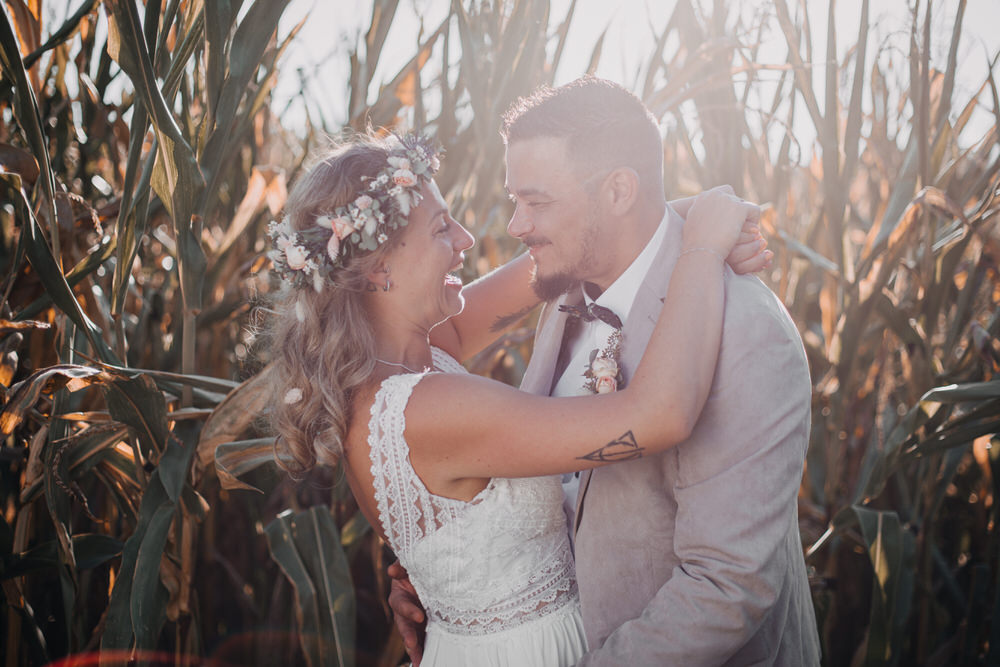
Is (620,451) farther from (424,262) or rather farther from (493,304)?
(493,304)

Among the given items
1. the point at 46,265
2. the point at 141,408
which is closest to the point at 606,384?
the point at 141,408

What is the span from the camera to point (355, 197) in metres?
1.73

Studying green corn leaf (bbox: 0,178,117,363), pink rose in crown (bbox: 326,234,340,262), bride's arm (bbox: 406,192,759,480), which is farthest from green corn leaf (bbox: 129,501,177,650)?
pink rose in crown (bbox: 326,234,340,262)

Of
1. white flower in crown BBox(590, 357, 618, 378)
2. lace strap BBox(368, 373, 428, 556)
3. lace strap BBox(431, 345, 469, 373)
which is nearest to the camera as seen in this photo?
white flower in crown BBox(590, 357, 618, 378)

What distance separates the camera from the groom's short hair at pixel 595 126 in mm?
1644

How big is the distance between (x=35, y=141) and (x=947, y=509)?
129 inches

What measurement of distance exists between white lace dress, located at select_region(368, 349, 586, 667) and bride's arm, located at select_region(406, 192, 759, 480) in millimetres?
93

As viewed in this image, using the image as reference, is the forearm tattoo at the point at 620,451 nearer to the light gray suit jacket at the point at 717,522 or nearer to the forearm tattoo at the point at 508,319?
the light gray suit jacket at the point at 717,522

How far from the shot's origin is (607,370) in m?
1.46

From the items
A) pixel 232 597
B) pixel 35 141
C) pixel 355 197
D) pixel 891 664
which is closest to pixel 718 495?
pixel 891 664

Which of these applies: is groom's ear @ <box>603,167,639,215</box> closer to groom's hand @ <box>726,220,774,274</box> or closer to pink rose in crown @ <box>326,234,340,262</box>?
groom's hand @ <box>726,220,774,274</box>

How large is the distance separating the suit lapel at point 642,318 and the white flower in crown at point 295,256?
0.79 metres

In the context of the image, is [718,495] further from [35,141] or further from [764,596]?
[35,141]

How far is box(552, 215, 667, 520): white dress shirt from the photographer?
1681 millimetres
